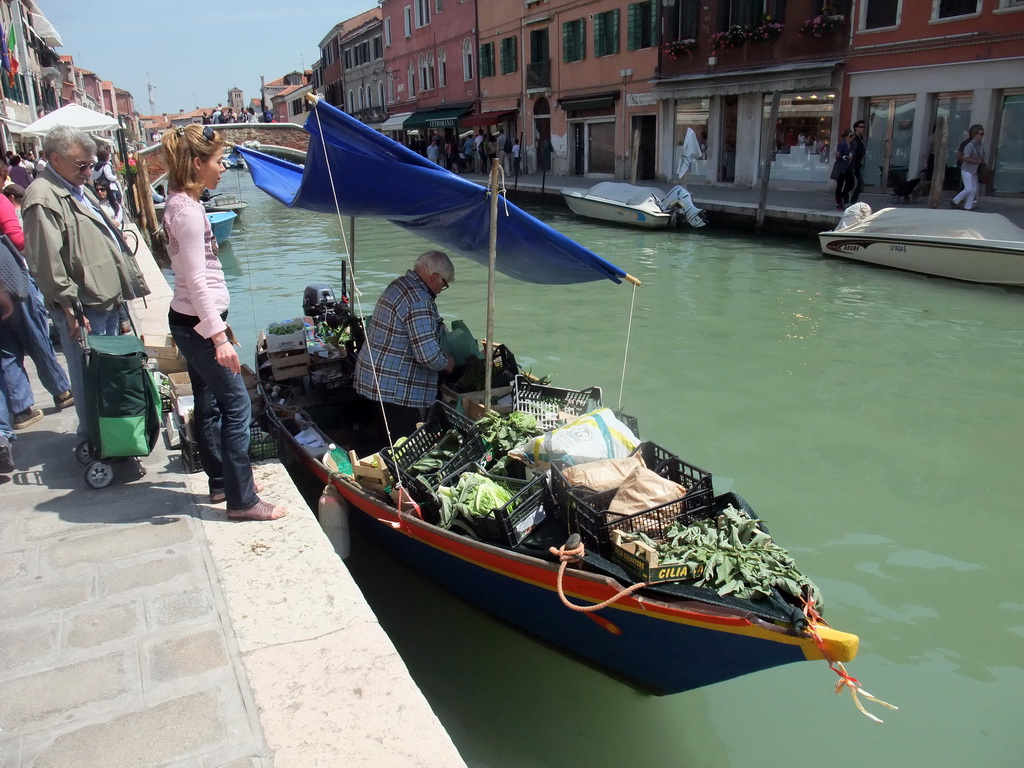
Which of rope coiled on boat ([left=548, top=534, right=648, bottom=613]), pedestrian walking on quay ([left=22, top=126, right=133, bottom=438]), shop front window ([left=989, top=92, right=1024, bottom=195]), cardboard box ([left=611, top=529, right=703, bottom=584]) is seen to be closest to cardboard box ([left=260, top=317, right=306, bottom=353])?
pedestrian walking on quay ([left=22, top=126, right=133, bottom=438])

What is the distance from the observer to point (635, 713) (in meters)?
3.49

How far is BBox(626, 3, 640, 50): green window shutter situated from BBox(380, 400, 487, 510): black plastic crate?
76.9 ft

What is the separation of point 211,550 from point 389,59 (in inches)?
1919

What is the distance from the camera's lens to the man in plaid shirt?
463cm

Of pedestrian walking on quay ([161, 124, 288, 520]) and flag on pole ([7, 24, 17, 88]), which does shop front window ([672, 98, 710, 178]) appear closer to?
pedestrian walking on quay ([161, 124, 288, 520])

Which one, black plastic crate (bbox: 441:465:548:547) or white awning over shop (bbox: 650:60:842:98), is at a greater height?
white awning over shop (bbox: 650:60:842:98)

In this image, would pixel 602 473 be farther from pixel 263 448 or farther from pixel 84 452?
pixel 84 452

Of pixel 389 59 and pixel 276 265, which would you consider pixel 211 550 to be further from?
pixel 389 59

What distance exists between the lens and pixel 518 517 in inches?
133

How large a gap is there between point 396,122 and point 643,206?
27525 millimetres

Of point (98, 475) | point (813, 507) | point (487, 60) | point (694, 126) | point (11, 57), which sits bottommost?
point (813, 507)

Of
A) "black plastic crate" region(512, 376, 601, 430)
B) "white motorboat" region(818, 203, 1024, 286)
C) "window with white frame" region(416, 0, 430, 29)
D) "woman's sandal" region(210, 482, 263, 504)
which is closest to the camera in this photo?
"woman's sandal" region(210, 482, 263, 504)

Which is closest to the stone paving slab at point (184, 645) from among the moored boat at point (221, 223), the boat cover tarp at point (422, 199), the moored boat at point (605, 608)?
the moored boat at point (605, 608)

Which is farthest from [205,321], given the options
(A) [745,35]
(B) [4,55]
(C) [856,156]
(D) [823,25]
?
(B) [4,55]
